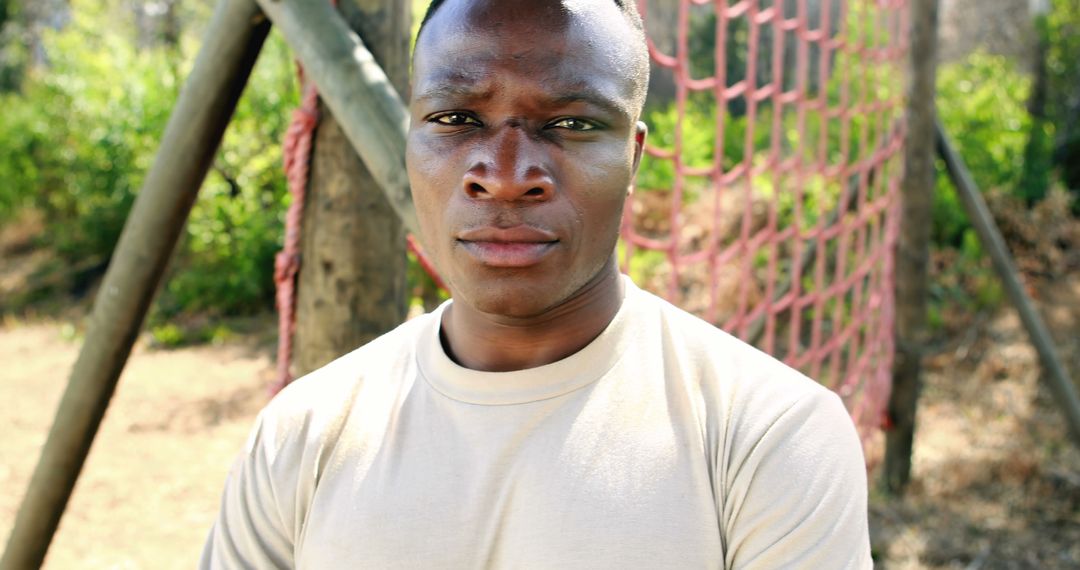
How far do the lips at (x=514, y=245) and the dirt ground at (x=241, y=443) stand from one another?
9.74 ft

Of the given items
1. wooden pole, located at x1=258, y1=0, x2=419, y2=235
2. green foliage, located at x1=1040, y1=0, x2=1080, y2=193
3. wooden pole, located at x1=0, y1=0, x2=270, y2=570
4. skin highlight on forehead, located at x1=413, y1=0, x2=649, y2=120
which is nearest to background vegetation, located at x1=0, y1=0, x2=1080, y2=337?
green foliage, located at x1=1040, y1=0, x2=1080, y2=193

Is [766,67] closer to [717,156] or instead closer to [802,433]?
[717,156]

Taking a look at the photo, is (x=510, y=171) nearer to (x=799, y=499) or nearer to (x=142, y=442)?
(x=799, y=499)

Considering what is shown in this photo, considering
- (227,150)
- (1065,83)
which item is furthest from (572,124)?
A: (1065,83)

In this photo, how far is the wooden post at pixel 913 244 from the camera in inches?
153

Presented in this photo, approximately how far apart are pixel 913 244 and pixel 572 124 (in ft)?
A: 10.4

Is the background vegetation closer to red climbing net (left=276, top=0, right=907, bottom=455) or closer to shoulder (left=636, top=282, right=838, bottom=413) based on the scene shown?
red climbing net (left=276, top=0, right=907, bottom=455)

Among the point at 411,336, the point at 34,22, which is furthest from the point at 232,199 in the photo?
the point at 34,22

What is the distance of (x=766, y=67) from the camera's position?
9758mm

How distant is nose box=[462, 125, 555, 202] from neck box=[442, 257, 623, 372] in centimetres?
15

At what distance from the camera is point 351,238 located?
186 cm

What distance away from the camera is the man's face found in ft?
3.76

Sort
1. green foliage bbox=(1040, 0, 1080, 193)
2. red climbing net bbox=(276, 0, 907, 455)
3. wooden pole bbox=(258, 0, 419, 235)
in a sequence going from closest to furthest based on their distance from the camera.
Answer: wooden pole bbox=(258, 0, 419, 235) → red climbing net bbox=(276, 0, 907, 455) → green foliage bbox=(1040, 0, 1080, 193)

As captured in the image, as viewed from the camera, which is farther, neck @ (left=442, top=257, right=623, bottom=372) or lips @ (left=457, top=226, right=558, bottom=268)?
neck @ (left=442, top=257, right=623, bottom=372)
